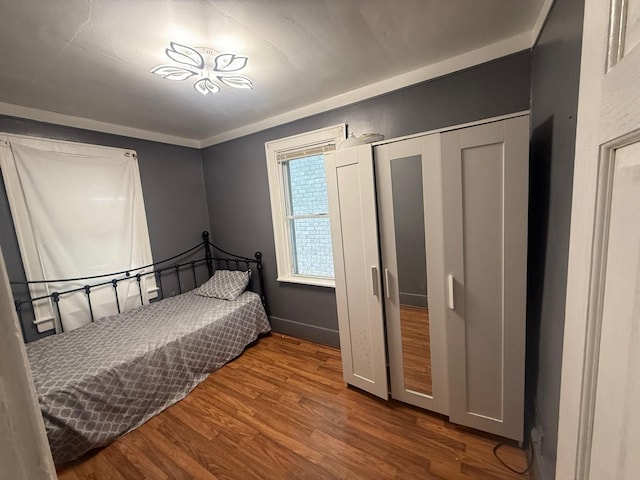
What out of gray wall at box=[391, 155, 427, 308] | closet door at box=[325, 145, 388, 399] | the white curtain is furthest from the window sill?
the white curtain

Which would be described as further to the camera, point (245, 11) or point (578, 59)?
point (245, 11)

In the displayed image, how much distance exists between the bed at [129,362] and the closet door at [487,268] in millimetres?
1935

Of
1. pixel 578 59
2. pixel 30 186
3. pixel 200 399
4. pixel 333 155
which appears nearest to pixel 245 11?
pixel 333 155

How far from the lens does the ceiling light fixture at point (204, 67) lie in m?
1.43

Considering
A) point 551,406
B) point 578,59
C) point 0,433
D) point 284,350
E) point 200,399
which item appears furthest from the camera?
point 284,350

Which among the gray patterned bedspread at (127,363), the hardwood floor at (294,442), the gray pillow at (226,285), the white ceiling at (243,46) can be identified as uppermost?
the white ceiling at (243,46)

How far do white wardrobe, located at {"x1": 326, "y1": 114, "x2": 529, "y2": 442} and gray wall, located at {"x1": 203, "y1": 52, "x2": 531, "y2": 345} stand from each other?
0.67 m

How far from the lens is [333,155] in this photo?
68.0 inches

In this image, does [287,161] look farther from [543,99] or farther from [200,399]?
[200,399]

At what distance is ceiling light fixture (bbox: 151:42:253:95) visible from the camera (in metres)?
1.43

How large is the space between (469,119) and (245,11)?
1.56 m

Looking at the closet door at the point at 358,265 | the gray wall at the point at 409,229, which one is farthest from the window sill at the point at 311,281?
the gray wall at the point at 409,229

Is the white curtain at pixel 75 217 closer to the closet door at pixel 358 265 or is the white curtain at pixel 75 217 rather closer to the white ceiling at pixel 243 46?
the white ceiling at pixel 243 46

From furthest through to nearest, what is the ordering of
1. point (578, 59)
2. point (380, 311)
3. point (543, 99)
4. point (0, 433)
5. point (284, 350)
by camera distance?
1. point (284, 350)
2. point (380, 311)
3. point (543, 99)
4. point (578, 59)
5. point (0, 433)
